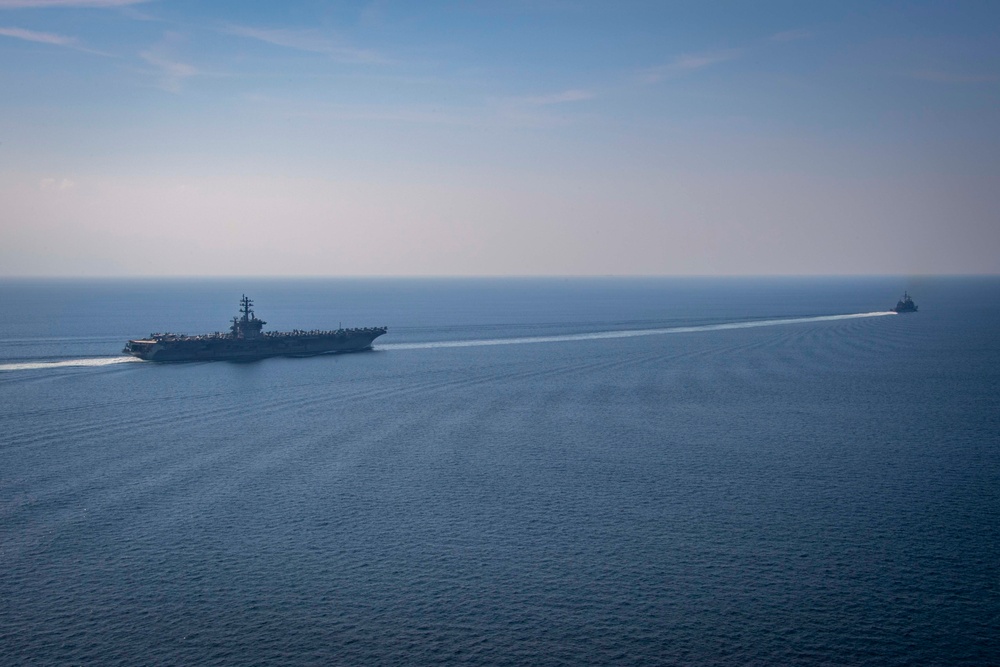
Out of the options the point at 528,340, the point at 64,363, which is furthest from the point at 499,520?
the point at 528,340

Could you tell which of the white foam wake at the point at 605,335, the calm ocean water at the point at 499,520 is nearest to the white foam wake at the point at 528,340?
the white foam wake at the point at 605,335

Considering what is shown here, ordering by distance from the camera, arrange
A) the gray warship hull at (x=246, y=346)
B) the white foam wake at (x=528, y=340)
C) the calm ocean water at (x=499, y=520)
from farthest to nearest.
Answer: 1. the gray warship hull at (x=246, y=346)
2. the white foam wake at (x=528, y=340)
3. the calm ocean water at (x=499, y=520)

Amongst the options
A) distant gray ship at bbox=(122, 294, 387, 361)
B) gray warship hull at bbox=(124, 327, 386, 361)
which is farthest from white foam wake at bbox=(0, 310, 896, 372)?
distant gray ship at bbox=(122, 294, 387, 361)

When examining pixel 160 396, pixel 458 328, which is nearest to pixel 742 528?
pixel 160 396

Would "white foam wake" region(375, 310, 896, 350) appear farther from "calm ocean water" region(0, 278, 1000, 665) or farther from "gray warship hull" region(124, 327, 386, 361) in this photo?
"calm ocean water" region(0, 278, 1000, 665)

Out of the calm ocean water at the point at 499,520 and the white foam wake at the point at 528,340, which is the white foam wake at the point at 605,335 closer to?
the white foam wake at the point at 528,340
